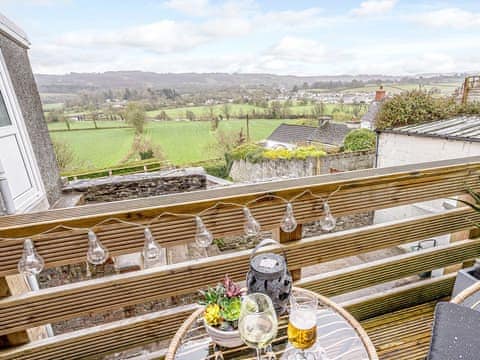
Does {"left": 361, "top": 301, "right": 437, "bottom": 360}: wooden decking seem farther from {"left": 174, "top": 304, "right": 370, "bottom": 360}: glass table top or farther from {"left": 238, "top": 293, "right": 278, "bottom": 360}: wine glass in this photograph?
{"left": 238, "top": 293, "right": 278, "bottom": 360}: wine glass

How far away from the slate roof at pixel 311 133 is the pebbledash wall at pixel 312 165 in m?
2.31

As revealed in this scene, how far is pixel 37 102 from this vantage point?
4645 millimetres

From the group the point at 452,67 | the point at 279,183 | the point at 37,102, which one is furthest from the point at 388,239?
the point at 452,67

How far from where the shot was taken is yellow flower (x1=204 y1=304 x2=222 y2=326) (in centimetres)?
84

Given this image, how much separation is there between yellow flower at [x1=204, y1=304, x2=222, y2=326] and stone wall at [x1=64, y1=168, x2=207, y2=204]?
566 centimetres

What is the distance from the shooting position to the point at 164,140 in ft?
32.2

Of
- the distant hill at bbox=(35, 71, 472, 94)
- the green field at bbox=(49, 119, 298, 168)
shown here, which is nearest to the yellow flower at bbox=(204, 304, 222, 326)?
the green field at bbox=(49, 119, 298, 168)

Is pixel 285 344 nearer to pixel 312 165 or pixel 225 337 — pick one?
pixel 225 337

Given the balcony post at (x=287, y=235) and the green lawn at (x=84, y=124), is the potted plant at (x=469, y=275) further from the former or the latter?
the green lawn at (x=84, y=124)

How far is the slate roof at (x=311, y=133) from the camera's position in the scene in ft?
35.4

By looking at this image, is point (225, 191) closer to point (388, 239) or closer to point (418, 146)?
point (388, 239)

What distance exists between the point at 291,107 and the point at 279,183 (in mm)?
10476

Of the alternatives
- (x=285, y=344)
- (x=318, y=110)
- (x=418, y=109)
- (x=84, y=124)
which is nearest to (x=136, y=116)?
(x=84, y=124)

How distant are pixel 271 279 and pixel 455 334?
56 cm
